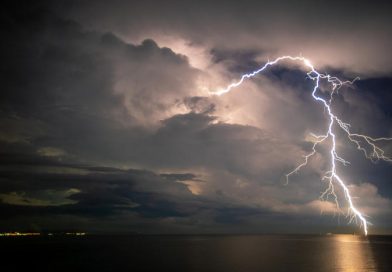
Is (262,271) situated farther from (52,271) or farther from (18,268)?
(18,268)

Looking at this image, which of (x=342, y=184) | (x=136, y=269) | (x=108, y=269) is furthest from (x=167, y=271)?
(x=342, y=184)

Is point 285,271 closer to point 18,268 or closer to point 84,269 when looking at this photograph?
point 84,269

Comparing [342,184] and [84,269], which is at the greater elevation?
[342,184]

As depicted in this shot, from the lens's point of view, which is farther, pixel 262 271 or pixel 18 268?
pixel 18 268

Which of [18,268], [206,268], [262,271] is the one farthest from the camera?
[18,268]

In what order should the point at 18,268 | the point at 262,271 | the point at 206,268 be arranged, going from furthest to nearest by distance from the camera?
the point at 18,268, the point at 206,268, the point at 262,271

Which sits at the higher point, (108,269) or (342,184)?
(342,184)

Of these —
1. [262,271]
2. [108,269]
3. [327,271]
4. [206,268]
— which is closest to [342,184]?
[327,271]

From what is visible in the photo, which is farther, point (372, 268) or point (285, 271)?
point (372, 268)

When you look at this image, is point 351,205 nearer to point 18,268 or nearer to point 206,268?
point 206,268
